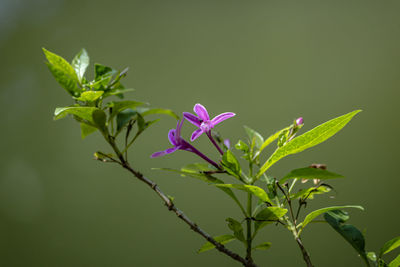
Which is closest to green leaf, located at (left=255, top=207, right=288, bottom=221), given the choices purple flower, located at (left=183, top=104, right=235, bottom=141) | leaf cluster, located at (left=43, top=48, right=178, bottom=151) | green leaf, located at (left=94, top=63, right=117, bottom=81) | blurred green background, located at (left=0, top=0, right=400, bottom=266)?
purple flower, located at (left=183, top=104, right=235, bottom=141)

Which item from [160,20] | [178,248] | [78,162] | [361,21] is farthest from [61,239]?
[361,21]

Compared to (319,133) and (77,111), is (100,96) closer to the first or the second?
(77,111)

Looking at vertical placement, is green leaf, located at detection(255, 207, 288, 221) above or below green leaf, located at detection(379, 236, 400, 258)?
above

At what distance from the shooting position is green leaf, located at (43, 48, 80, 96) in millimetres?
631

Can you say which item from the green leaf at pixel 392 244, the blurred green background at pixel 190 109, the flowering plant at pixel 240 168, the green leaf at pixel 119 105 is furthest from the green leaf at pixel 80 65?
the blurred green background at pixel 190 109

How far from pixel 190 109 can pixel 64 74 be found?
1.04m

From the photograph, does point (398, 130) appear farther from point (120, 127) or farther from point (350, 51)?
point (120, 127)

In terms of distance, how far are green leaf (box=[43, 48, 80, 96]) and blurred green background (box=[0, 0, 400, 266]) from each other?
98 cm

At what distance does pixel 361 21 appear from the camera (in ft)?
5.35

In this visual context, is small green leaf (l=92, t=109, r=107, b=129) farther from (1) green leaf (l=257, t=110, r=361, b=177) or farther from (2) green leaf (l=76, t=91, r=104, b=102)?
(1) green leaf (l=257, t=110, r=361, b=177)

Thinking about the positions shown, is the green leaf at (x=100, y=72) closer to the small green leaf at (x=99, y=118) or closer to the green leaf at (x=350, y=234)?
the small green leaf at (x=99, y=118)

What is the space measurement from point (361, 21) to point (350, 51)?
0.51 ft

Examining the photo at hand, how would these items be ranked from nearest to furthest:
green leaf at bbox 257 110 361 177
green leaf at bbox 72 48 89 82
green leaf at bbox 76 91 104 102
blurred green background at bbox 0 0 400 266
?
green leaf at bbox 257 110 361 177 → green leaf at bbox 76 91 104 102 → green leaf at bbox 72 48 89 82 → blurred green background at bbox 0 0 400 266

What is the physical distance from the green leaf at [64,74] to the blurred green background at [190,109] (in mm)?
979
